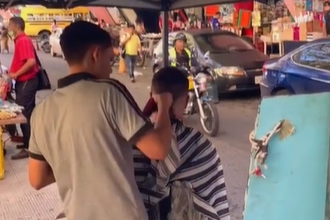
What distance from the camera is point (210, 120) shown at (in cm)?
901

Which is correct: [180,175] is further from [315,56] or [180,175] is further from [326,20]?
[326,20]

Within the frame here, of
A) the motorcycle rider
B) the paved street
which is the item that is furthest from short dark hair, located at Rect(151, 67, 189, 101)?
the motorcycle rider

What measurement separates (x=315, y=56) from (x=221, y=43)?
445cm

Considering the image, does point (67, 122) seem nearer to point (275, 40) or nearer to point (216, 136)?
point (216, 136)

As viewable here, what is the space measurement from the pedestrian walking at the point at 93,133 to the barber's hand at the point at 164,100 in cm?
11

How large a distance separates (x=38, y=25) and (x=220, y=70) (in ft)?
66.9

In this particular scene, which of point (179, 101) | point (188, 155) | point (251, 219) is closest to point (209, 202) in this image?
point (188, 155)

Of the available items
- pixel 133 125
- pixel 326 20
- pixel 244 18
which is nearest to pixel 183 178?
pixel 133 125

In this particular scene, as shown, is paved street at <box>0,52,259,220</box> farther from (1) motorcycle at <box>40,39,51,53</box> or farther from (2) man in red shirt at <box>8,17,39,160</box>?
(1) motorcycle at <box>40,39,51,53</box>

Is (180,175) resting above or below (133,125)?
below

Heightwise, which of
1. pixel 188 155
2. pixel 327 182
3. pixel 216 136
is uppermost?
pixel 327 182

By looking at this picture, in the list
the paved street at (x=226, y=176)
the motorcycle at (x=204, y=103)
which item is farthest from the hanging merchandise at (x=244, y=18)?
the motorcycle at (x=204, y=103)

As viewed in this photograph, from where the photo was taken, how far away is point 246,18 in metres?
18.4

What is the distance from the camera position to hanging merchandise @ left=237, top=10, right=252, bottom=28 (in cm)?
1827
